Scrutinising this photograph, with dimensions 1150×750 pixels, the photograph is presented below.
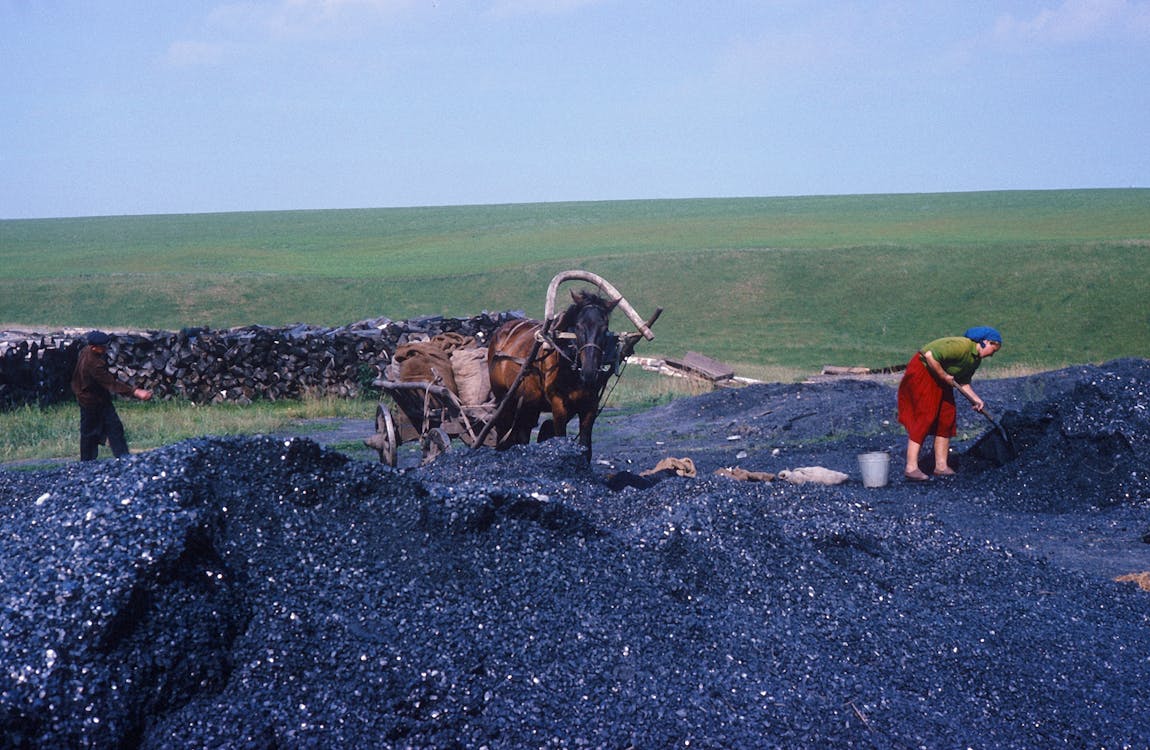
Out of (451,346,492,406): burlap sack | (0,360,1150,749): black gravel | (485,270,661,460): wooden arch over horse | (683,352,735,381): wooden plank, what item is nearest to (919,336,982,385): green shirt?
(485,270,661,460): wooden arch over horse

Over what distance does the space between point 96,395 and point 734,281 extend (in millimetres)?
34619

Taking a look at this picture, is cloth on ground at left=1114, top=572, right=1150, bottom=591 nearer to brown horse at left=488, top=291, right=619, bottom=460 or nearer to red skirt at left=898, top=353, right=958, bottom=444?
red skirt at left=898, top=353, right=958, bottom=444

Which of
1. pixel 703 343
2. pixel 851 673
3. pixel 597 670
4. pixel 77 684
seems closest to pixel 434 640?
pixel 597 670

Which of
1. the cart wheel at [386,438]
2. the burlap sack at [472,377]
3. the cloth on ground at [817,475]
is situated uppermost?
the burlap sack at [472,377]

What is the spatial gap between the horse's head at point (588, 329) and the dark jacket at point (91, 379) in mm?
4766

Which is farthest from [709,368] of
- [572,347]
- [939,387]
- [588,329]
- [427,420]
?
[588,329]

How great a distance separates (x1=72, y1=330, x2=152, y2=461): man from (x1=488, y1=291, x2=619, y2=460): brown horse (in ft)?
12.0

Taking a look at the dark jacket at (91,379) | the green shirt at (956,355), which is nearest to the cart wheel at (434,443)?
the dark jacket at (91,379)

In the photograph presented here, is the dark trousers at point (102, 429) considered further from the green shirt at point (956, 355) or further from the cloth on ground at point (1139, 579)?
the cloth on ground at point (1139, 579)

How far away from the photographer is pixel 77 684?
385 cm

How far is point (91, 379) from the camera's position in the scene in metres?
10.8

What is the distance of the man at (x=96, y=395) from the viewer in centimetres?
1077

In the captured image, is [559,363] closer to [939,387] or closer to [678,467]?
[678,467]

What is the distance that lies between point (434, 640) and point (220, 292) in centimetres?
4269
